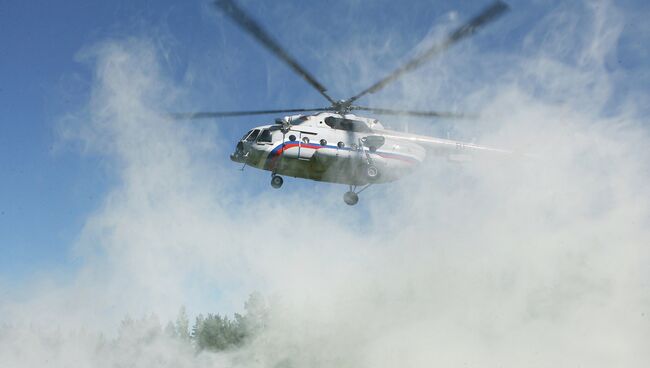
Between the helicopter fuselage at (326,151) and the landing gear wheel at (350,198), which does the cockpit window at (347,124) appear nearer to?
the helicopter fuselage at (326,151)

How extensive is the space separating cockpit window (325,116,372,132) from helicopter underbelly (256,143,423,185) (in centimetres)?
97

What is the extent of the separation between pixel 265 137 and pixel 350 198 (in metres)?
3.94

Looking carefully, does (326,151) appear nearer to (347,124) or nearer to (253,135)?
(347,124)

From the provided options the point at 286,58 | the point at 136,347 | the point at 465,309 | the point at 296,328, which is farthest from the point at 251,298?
the point at 286,58

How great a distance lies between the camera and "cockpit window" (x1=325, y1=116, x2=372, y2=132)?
63.3 feet

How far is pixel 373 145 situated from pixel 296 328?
41.2m

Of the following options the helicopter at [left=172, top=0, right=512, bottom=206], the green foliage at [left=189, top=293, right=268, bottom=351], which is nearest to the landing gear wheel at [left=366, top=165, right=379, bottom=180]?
the helicopter at [left=172, top=0, right=512, bottom=206]

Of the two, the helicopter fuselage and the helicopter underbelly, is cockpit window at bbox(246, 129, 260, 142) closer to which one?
the helicopter fuselage

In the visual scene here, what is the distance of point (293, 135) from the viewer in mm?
18531

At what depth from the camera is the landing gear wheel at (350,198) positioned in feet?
63.7

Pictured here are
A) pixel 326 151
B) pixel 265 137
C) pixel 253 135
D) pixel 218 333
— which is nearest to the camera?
pixel 265 137

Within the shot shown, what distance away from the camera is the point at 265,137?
18359 millimetres

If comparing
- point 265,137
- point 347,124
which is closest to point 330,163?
point 347,124

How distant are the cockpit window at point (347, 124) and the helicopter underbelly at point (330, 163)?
0.97 m
